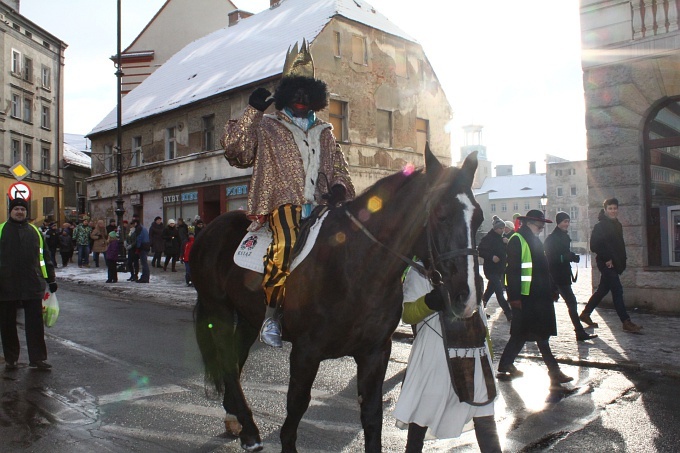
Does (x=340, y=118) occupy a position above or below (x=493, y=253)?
above

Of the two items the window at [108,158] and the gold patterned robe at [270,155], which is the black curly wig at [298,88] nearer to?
the gold patterned robe at [270,155]

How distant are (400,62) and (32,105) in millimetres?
30606

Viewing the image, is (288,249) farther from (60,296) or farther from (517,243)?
(60,296)

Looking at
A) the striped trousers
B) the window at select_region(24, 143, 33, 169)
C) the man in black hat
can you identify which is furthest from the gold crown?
the window at select_region(24, 143, 33, 169)

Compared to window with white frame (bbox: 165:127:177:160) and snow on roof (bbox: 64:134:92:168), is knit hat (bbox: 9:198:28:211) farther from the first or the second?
snow on roof (bbox: 64:134:92:168)

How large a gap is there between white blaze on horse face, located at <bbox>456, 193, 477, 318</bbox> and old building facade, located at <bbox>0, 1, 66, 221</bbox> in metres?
41.7

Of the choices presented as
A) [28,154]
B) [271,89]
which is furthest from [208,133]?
[28,154]

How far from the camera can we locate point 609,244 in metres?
9.93

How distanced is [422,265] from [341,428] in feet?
6.68

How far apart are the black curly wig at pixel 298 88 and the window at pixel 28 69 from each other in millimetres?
46553

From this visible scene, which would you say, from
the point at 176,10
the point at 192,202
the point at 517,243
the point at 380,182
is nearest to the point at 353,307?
the point at 380,182

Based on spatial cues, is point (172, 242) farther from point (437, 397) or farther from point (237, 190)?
point (437, 397)

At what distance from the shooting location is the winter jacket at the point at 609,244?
9875mm

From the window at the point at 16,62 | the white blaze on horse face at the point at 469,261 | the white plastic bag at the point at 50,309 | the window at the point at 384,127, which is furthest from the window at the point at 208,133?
the white blaze on horse face at the point at 469,261
